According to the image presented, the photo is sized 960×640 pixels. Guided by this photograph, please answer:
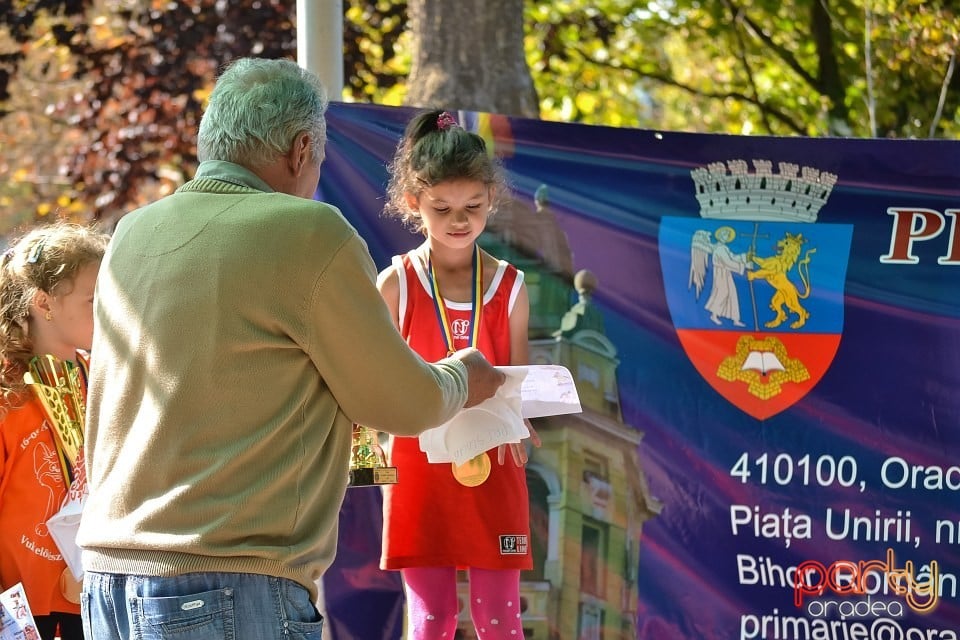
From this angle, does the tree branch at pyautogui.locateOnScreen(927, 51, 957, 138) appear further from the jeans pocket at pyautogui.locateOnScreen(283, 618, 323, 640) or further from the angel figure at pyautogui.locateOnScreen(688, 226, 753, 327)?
the jeans pocket at pyautogui.locateOnScreen(283, 618, 323, 640)

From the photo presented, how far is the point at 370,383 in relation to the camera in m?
2.29

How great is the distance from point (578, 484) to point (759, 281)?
924mm

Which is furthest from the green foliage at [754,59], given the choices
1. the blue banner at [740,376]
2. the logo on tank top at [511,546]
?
the logo on tank top at [511,546]

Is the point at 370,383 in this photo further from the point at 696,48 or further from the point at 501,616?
the point at 696,48

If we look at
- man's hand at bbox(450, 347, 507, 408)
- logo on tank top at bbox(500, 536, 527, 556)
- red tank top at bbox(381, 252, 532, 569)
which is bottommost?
logo on tank top at bbox(500, 536, 527, 556)

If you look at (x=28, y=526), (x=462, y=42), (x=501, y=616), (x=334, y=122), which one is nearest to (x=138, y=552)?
(x=28, y=526)

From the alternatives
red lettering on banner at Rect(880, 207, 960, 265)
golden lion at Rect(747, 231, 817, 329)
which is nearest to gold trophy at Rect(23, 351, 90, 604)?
golden lion at Rect(747, 231, 817, 329)

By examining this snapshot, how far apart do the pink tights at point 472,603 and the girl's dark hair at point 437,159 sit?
110 centimetres

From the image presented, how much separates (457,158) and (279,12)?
4.39 meters

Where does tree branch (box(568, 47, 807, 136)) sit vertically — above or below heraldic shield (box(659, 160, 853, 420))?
above

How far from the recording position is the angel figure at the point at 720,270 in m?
4.28

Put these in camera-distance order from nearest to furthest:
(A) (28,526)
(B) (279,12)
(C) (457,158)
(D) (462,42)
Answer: (A) (28,526) → (C) (457,158) → (D) (462,42) → (B) (279,12)

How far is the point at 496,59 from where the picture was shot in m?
6.27

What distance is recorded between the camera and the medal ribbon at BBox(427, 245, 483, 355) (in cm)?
380
